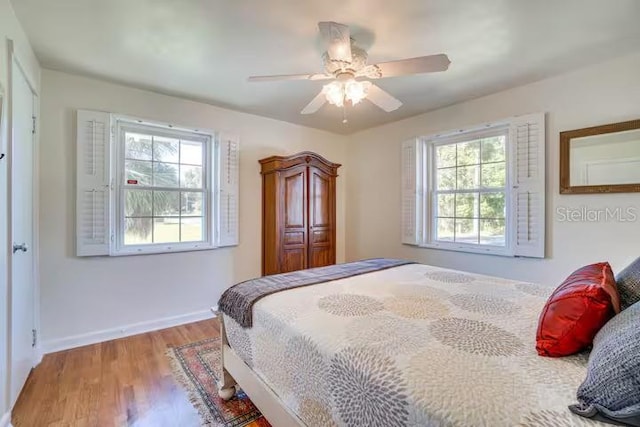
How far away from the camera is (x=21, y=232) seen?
2.01 meters

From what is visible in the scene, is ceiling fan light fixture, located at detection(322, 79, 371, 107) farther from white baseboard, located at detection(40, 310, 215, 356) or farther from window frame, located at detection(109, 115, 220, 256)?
white baseboard, located at detection(40, 310, 215, 356)

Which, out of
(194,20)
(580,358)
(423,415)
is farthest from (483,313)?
(194,20)

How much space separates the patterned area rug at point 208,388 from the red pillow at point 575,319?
1.49 metres

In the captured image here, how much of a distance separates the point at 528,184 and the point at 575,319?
218cm

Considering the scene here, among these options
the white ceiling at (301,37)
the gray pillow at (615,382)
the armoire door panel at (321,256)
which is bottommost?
the armoire door panel at (321,256)

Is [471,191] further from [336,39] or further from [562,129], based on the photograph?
[336,39]

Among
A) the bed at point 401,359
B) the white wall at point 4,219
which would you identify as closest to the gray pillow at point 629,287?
the bed at point 401,359

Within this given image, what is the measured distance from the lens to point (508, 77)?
8.73ft

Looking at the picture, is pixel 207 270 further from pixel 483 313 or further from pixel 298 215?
pixel 483 313

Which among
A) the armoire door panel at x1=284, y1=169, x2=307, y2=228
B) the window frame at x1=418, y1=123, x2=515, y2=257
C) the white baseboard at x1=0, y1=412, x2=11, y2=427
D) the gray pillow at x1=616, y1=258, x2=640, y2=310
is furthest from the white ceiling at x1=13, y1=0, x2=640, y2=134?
the white baseboard at x1=0, y1=412, x2=11, y2=427

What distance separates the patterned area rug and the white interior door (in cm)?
92

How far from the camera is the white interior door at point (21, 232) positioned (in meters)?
1.81

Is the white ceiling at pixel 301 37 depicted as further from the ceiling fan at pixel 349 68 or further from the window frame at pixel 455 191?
the window frame at pixel 455 191

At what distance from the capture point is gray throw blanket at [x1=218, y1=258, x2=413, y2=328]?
167 cm
